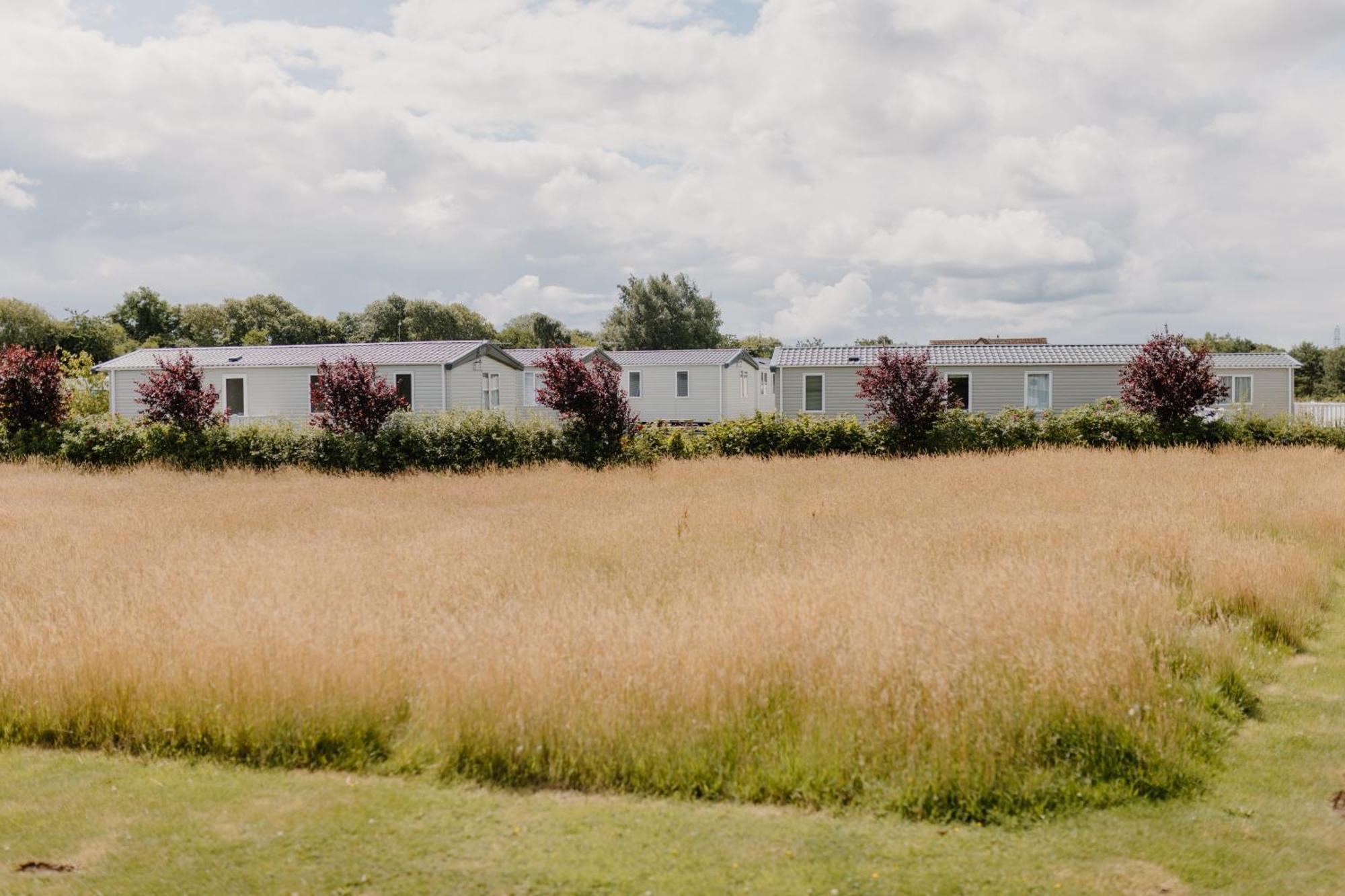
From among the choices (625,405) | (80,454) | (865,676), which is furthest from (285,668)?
(80,454)

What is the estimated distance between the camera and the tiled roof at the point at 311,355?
32000 millimetres

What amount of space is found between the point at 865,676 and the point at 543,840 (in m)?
2.04

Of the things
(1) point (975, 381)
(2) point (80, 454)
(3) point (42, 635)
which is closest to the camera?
(3) point (42, 635)

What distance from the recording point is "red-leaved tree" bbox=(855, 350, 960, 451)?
22828 millimetres

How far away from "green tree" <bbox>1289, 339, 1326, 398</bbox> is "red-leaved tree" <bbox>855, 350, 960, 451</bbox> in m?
56.6

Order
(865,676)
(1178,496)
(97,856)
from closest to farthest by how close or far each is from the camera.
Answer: (97,856)
(865,676)
(1178,496)

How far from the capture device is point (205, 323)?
8225 centimetres

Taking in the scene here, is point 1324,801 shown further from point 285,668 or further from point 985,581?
point 285,668

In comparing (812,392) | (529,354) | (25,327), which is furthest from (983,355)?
(25,327)

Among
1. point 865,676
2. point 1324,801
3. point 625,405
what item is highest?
point 625,405

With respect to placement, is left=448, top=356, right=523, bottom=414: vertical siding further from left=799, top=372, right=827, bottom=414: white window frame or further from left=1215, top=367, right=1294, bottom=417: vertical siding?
left=1215, top=367, right=1294, bottom=417: vertical siding

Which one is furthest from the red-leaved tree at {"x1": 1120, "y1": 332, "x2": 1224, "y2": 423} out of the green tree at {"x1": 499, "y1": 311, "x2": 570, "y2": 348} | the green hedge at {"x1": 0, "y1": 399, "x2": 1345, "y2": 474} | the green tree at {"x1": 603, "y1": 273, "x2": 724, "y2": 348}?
the green tree at {"x1": 499, "y1": 311, "x2": 570, "y2": 348}

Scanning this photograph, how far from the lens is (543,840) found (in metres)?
3.98

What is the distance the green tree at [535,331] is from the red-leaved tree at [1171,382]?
60339mm
